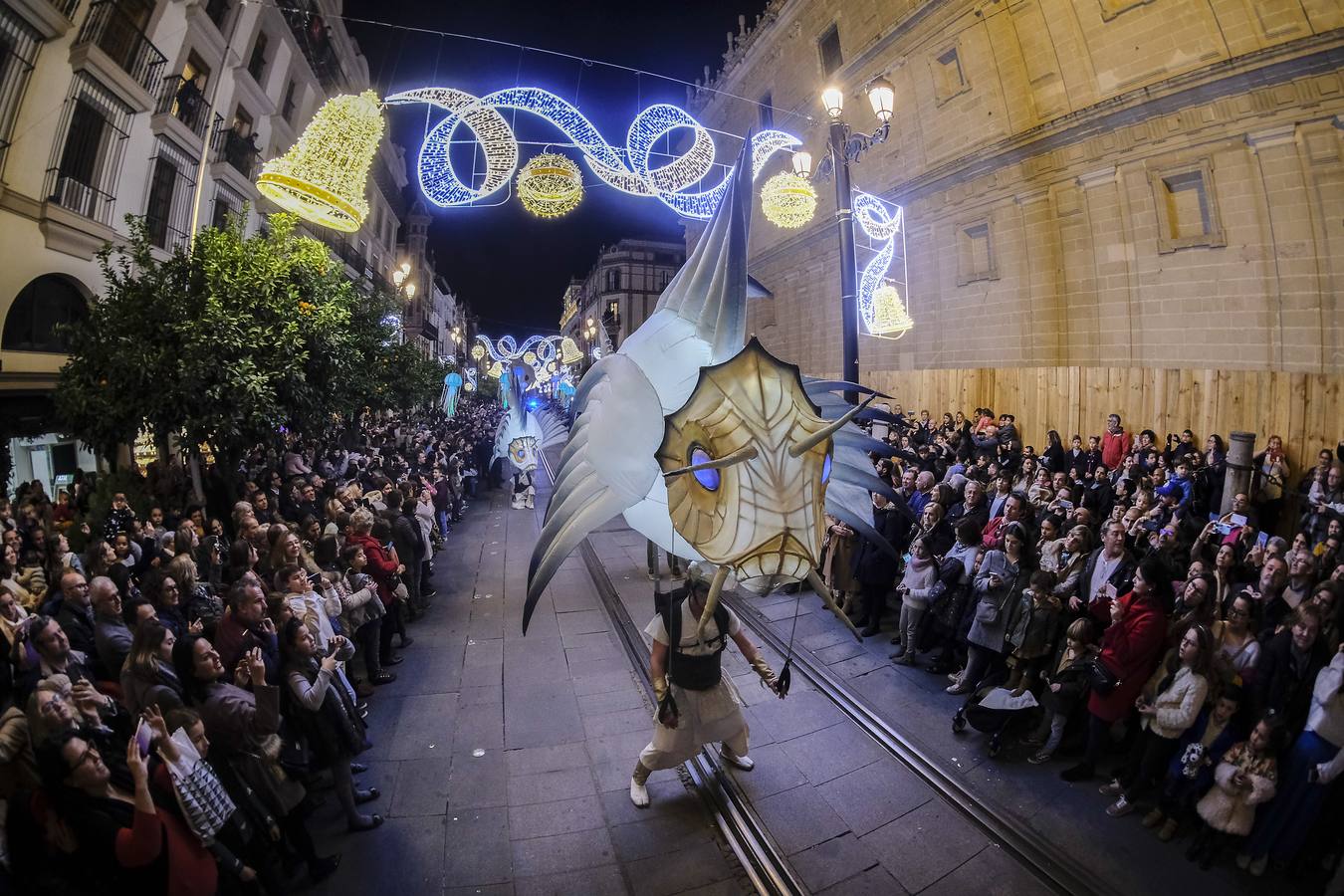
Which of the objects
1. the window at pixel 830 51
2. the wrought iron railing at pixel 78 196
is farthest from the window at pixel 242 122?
the window at pixel 830 51

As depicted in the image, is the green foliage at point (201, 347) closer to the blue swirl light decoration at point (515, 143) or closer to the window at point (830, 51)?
the blue swirl light decoration at point (515, 143)

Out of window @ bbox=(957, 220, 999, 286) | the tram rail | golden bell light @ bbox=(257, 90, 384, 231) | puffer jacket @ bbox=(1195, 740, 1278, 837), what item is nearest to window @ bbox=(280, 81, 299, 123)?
golden bell light @ bbox=(257, 90, 384, 231)

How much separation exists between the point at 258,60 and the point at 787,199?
1728cm

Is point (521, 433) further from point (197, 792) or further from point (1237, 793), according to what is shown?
point (1237, 793)

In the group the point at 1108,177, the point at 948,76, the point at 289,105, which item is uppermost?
the point at 289,105

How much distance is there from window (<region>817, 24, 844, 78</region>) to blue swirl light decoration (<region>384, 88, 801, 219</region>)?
48.8 ft

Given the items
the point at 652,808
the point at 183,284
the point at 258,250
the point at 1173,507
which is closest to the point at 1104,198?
the point at 1173,507

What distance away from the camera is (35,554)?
21.6 feet

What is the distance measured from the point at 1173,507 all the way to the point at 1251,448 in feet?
10.3

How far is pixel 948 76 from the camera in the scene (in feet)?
52.3

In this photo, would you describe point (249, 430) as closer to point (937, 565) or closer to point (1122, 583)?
point (937, 565)

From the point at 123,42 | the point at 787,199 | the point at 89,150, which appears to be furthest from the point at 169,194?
the point at 787,199

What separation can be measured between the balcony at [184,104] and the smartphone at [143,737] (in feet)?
52.6

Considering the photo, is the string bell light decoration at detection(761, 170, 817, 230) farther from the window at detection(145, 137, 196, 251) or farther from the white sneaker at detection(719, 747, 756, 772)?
the window at detection(145, 137, 196, 251)
